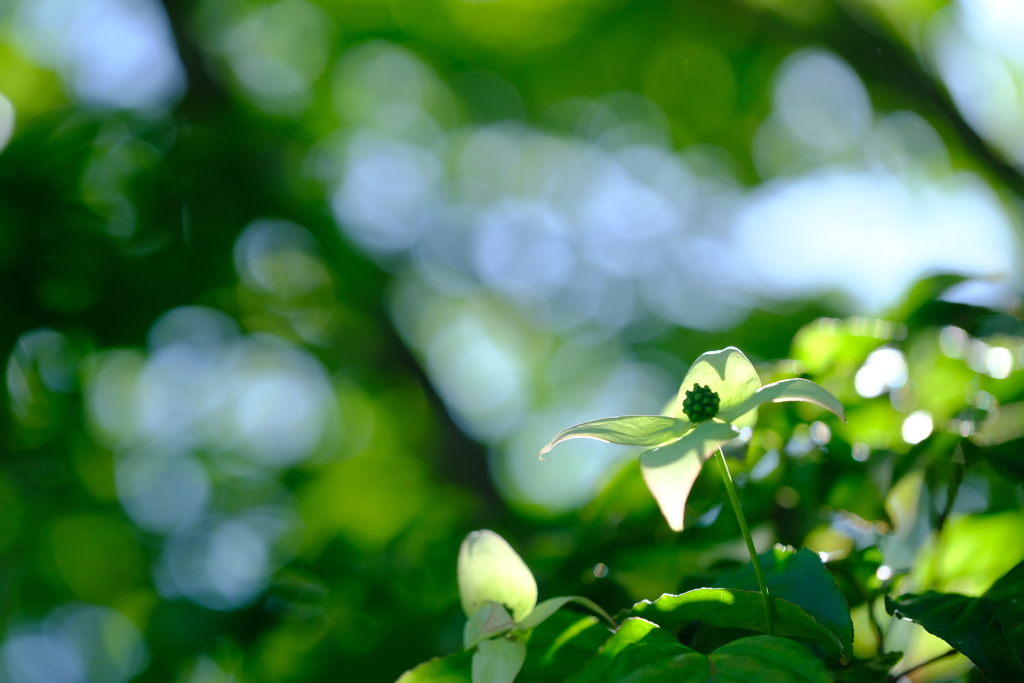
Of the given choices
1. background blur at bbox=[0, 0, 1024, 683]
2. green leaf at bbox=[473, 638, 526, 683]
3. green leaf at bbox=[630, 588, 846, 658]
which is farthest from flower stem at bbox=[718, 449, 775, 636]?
background blur at bbox=[0, 0, 1024, 683]

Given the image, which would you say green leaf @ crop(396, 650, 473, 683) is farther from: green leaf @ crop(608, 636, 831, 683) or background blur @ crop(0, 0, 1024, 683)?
background blur @ crop(0, 0, 1024, 683)

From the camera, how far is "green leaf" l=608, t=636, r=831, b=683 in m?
0.23

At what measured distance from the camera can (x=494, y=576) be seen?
1.02 feet

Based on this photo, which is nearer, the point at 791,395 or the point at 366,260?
the point at 791,395

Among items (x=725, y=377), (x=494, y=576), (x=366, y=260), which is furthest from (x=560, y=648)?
(x=366, y=260)

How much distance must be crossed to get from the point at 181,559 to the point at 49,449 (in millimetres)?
520

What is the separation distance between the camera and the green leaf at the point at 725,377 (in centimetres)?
27

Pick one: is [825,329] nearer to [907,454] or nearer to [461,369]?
[907,454]

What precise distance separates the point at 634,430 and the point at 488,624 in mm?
108

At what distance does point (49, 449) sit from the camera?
1.86 m

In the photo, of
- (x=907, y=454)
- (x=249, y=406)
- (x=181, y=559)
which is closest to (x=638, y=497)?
(x=907, y=454)

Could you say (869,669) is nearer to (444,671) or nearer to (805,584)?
(805,584)

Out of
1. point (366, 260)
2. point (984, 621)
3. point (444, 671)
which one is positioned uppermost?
point (984, 621)

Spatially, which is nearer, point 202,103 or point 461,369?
point 202,103
